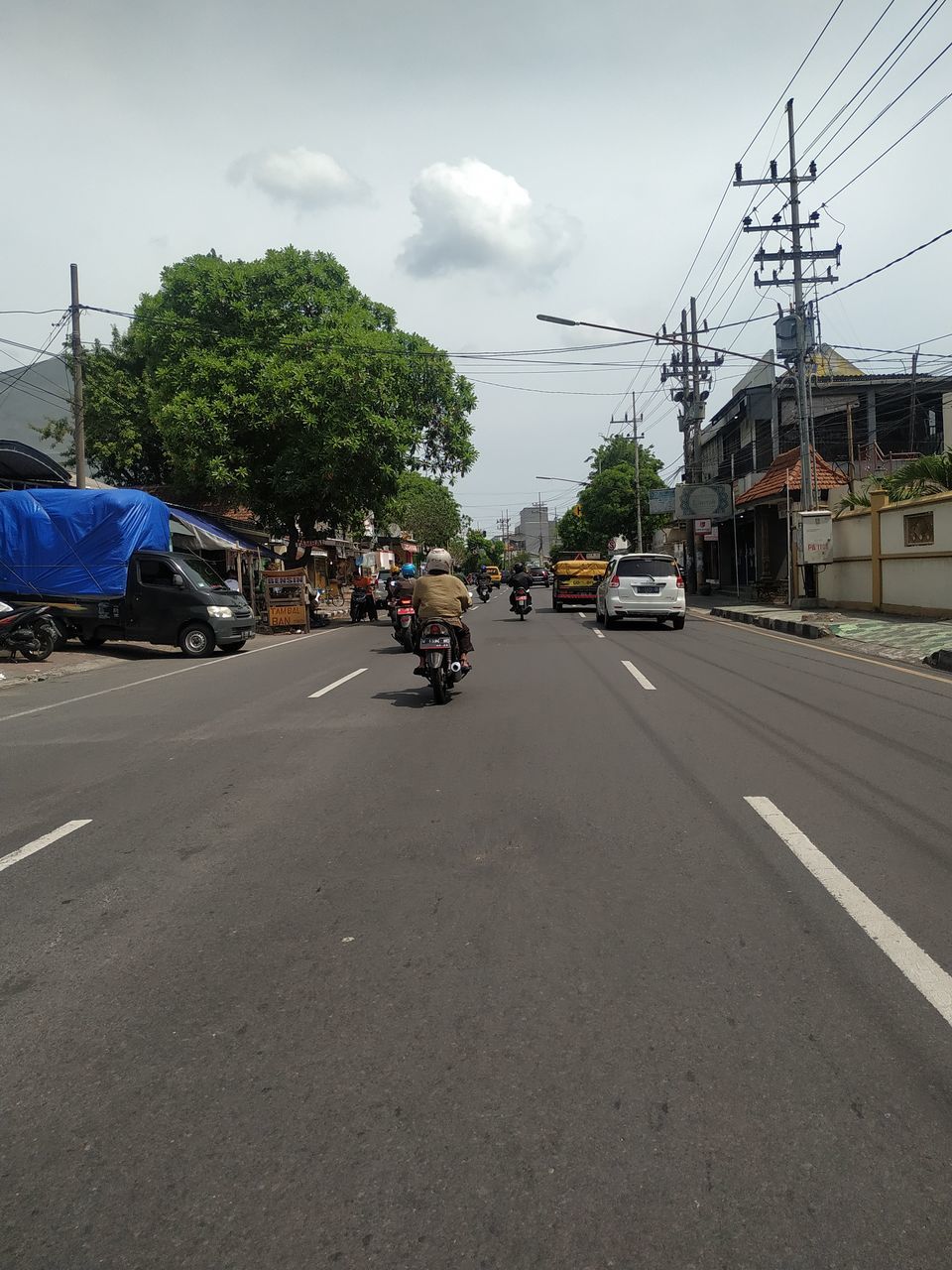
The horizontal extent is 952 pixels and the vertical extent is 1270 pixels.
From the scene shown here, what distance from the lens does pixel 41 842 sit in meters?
5.59

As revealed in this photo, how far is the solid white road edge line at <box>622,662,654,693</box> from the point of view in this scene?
11634 millimetres

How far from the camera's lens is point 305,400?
25.5 metres

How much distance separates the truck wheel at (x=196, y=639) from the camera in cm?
1841

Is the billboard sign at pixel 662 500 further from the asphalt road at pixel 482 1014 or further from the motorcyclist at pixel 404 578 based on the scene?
the asphalt road at pixel 482 1014

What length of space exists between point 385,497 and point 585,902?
2531 cm

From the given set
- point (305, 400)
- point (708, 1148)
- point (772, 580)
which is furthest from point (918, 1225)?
point (772, 580)

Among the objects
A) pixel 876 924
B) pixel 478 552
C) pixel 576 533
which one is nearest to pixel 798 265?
pixel 876 924

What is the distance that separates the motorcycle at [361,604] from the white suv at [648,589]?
9.47 m

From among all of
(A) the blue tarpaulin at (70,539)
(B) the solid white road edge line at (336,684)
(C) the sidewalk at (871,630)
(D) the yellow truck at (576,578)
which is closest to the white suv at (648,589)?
(C) the sidewalk at (871,630)

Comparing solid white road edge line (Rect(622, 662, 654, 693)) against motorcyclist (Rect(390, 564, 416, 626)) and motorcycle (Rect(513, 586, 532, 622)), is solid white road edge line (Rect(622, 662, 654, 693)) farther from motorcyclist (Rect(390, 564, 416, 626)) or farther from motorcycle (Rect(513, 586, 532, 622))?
motorcycle (Rect(513, 586, 532, 622))

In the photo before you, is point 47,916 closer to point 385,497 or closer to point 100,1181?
point 100,1181

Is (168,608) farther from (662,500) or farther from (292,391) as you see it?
(662,500)

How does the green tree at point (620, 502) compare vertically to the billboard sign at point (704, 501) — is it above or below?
above

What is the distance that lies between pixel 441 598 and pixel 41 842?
5603mm
